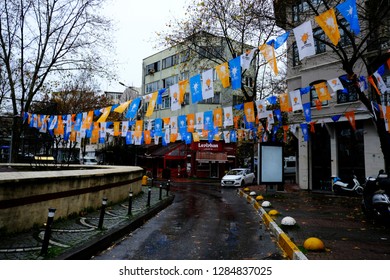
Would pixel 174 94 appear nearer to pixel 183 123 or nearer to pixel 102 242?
pixel 183 123

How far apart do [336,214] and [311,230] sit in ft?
12.5

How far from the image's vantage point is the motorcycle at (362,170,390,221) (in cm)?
807

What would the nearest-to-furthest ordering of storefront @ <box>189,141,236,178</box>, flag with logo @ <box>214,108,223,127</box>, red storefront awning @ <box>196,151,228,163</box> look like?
flag with logo @ <box>214,108,223,127</box> → red storefront awning @ <box>196,151,228,163</box> → storefront @ <box>189,141,236,178</box>

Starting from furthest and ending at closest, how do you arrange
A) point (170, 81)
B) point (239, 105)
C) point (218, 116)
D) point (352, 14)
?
point (170, 81) < point (218, 116) < point (239, 105) < point (352, 14)

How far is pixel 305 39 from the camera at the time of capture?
28.9 feet

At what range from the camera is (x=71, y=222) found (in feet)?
26.8

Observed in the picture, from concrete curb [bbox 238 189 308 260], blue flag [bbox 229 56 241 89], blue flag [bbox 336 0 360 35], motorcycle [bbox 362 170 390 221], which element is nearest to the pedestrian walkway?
concrete curb [bbox 238 189 308 260]

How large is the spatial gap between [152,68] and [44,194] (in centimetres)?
4005

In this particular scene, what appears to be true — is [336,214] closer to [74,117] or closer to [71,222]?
[71,222]

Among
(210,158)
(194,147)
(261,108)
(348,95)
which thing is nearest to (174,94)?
(261,108)

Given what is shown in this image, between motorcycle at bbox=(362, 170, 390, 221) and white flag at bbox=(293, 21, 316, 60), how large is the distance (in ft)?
13.4

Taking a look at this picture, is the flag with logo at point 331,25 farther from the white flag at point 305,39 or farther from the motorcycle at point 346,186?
the motorcycle at point 346,186

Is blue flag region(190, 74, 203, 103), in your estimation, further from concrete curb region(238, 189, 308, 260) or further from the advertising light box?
the advertising light box

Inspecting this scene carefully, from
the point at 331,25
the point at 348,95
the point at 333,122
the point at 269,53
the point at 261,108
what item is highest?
the point at 348,95
